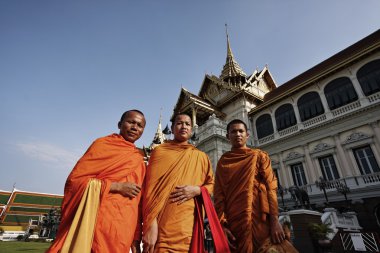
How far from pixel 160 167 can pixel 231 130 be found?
1374 mm

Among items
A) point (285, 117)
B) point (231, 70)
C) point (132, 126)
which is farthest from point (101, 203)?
point (231, 70)

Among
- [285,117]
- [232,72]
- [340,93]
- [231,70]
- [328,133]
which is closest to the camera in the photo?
Result: [328,133]

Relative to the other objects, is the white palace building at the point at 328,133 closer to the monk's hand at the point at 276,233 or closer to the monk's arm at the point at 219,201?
the monk's arm at the point at 219,201

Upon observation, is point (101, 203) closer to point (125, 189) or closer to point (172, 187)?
point (125, 189)

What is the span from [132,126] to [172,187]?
3.33ft

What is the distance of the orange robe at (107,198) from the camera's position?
179cm

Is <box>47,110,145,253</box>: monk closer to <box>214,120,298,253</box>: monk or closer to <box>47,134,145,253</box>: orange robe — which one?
<box>47,134,145,253</box>: orange robe

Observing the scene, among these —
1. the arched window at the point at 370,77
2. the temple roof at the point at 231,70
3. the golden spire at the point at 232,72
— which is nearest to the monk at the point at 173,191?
the arched window at the point at 370,77

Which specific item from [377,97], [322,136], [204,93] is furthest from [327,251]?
[204,93]

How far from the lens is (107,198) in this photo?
1959mm

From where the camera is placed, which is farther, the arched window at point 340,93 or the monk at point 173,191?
the arched window at point 340,93

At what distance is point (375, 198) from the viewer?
10.5 metres

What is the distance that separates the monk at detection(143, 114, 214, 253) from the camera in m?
1.83

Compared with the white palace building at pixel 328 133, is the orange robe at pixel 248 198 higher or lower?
lower
